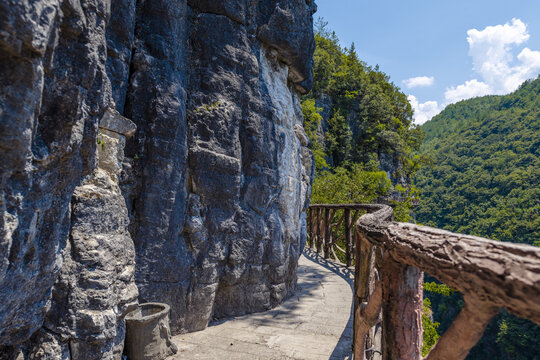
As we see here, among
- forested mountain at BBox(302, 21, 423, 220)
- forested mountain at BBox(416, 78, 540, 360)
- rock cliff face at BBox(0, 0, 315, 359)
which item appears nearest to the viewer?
rock cliff face at BBox(0, 0, 315, 359)

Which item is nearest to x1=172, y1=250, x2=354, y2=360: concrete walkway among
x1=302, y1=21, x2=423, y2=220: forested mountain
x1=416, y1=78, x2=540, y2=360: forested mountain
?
x1=302, y1=21, x2=423, y2=220: forested mountain

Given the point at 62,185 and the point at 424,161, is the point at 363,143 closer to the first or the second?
the point at 424,161

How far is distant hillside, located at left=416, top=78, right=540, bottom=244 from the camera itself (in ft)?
102

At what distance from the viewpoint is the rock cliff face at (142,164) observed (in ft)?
5.40

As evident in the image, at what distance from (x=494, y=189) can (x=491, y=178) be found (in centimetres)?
193

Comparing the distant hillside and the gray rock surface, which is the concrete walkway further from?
the distant hillside

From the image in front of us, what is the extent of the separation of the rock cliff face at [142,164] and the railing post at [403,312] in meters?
1.86

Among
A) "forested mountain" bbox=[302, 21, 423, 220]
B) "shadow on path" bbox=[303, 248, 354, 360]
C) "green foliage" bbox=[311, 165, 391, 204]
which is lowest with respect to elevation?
"shadow on path" bbox=[303, 248, 354, 360]

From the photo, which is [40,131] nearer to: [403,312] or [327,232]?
[403,312]

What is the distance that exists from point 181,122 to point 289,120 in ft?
8.52

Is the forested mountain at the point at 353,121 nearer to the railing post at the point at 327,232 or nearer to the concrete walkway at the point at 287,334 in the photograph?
the railing post at the point at 327,232

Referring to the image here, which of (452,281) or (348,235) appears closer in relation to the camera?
(452,281)

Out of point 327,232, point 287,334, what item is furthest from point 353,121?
point 287,334

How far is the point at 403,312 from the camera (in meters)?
1.42
